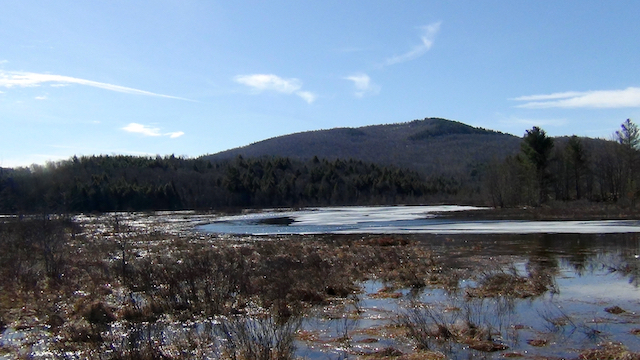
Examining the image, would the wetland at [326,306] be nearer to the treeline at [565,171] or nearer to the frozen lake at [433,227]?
the frozen lake at [433,227]

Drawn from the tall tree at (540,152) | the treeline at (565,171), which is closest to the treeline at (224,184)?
the treeline at (565,171)

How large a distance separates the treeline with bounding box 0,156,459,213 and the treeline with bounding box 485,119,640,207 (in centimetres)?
4780

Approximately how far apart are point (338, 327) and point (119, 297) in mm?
6834

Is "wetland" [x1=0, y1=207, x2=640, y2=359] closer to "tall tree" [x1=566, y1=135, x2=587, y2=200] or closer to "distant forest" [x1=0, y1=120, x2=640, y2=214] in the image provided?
"distant forest" [x1=0, y1=120, x2=640, y2=214]

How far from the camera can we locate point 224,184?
133 m

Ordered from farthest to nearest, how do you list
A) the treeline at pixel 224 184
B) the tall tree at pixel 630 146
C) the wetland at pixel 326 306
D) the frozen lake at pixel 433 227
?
the treeline at pixel 224 184
the tall tree at pixel 630 146
the frozen lake at pixel 433 227
the wetland at pixel 326 306

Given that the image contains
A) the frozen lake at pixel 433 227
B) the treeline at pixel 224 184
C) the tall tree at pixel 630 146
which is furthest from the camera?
the treeline at pixel 224 184

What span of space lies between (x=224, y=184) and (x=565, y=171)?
78431mm

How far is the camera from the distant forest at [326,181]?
74625 millimetres

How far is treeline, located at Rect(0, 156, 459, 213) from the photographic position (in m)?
115

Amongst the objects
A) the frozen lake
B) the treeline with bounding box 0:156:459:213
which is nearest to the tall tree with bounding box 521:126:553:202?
the frozen lake

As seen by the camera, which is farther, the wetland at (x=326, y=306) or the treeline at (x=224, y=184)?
the treeline at (x=224, y=184)

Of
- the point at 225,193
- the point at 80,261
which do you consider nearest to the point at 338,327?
the point at 80,261

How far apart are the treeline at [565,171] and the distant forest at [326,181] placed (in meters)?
0.14
